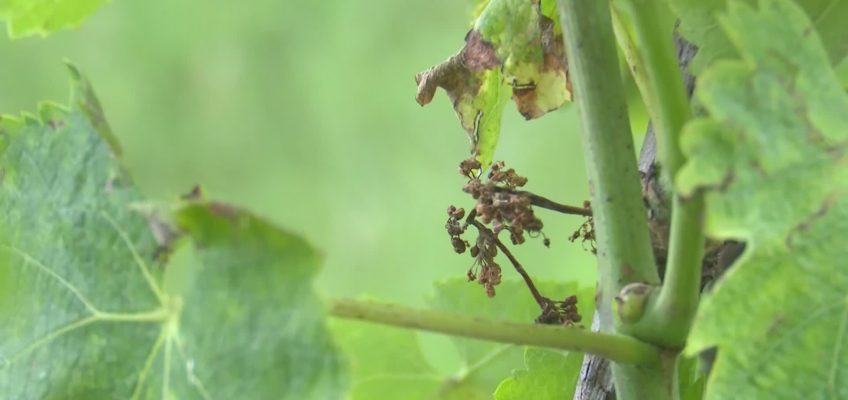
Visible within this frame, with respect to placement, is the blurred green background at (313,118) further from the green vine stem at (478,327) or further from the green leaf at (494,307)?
the green vine stem at (478,327)

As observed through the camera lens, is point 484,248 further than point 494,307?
No

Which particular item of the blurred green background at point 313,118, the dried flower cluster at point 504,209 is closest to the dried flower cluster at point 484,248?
the dried flower cluster at point 504,209

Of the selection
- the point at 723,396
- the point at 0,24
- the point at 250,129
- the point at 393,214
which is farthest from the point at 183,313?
the point at 0,24

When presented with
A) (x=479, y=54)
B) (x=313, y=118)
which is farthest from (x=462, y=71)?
(x=313, y=118)

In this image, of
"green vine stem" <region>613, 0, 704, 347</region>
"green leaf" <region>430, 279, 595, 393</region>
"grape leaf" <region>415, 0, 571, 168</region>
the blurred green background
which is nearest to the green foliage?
"green leaf" <region>430, 279, 595, 393</region>

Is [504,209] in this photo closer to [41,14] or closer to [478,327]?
[478,327]
